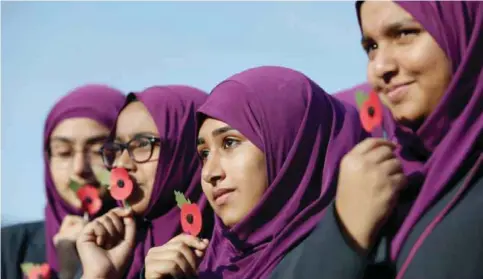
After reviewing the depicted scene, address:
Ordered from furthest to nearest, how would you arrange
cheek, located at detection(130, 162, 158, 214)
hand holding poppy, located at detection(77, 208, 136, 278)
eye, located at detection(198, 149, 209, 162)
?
cheek, located at detection(130, 162, 158, 214), hand holding poppy, located at detection(77, 208, 136, 278), eye, located at detection(198, 149, 209, 162)

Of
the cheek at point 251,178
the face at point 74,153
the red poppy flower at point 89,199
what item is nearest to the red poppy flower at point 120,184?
the red poppy flower at point 89,199

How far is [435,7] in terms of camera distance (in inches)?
78.0

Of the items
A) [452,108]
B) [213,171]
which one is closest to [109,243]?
[213,171]

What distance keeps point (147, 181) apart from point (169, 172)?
8 centimetres

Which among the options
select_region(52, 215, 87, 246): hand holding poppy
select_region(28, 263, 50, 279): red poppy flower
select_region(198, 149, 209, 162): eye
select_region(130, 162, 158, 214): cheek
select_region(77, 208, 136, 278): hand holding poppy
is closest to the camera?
select_region(198, 149, 209, 162): eye

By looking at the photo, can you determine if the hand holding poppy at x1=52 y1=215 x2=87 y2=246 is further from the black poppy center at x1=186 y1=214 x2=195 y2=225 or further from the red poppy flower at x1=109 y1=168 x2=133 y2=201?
the black poppy center at x1=186 y1=214 x2=195 y2=225

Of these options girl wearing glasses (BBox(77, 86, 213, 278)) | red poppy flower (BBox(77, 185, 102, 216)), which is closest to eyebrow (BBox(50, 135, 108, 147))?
red poppy flower (BBox(77, 185, 102, 216))

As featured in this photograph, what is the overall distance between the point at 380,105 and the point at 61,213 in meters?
2.19

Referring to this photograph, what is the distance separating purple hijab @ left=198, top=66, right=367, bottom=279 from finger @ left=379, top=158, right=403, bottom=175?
40 centimetres

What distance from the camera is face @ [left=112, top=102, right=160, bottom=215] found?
316 cm

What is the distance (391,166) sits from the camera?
1.92 m

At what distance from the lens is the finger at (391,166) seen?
1.92m

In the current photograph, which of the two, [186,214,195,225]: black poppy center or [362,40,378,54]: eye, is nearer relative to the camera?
[362,40,378,54]: eye

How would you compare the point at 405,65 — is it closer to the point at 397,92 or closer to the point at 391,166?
the point at 397,92
